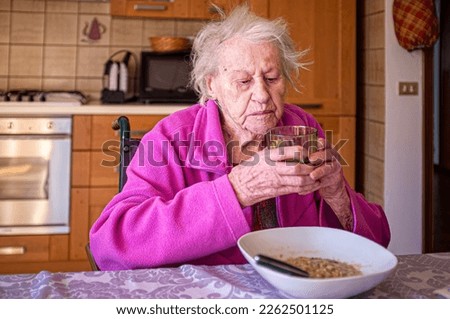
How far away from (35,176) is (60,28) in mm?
998

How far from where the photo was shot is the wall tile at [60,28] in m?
3.00

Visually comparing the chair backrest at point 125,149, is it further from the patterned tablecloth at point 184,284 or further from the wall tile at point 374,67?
the wall tile at point 374,67

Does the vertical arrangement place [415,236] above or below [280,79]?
below

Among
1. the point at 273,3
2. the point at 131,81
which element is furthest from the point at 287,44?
the point at 131,81

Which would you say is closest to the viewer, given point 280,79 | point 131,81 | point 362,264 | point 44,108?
point 362,264

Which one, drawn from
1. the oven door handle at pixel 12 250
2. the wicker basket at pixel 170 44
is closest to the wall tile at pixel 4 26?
the wicker basket at pixel 170 44

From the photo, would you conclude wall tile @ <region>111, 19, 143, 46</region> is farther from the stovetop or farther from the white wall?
the white wall

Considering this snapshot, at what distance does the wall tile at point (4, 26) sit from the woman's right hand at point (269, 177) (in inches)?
101

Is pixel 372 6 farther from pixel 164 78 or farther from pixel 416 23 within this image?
pixel 164 78

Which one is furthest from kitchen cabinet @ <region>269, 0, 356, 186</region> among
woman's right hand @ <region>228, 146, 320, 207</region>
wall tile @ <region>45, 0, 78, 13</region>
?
woman's right hand @ <region>228, 146, 320, 207</region>

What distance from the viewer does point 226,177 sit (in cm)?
91

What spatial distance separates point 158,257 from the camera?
34.9 inches
